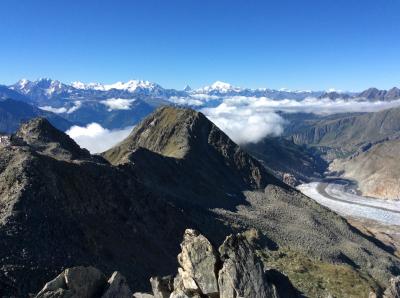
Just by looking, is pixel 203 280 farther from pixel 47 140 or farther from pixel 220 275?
pixel 47 140

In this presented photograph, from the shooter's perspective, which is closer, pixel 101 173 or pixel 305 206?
pixel 101 173

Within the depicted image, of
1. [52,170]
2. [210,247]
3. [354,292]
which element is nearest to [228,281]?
[210,247]

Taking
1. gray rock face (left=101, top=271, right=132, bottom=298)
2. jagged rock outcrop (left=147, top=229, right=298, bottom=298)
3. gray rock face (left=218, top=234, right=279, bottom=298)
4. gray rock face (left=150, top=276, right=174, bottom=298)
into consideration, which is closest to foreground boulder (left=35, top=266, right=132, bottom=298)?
gray rock face (left=101, top=271, right=132, bottom=298)

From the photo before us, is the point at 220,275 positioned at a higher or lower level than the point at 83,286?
higher

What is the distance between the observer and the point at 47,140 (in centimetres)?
12019

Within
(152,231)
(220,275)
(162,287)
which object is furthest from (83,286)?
(152,231)

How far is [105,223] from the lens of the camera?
78000 mm

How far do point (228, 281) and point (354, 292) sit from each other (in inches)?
2364

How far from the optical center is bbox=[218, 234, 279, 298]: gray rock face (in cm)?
3706

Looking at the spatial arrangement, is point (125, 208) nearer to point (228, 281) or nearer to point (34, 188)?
point (34, 188)

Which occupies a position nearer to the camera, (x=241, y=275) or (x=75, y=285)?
(x=75, y=285)

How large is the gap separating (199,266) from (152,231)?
53684 millimetres

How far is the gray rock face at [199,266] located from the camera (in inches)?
1492

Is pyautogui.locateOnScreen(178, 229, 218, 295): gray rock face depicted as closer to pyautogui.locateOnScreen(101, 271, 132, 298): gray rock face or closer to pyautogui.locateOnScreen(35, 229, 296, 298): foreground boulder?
pyautogui.locateOnScreen(35, 229, 296, 298): foreground boulder
